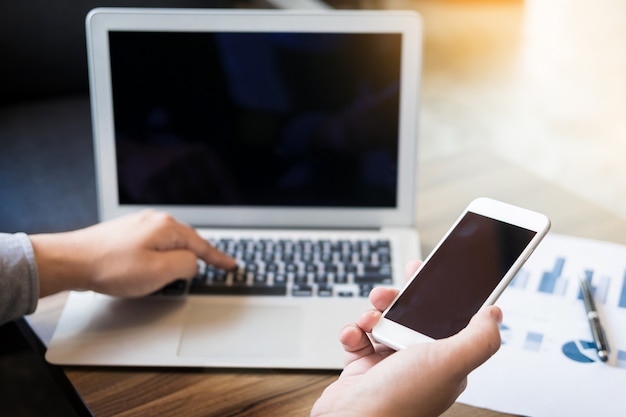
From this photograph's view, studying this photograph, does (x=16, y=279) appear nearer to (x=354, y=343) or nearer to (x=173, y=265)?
(x=173, y=265)

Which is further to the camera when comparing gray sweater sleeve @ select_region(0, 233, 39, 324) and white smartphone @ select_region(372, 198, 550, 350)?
gray sweater sleeve @ select_region(0, 233, 39, 324)

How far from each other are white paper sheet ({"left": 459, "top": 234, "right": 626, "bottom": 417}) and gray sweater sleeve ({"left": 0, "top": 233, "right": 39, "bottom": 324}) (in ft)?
1.47

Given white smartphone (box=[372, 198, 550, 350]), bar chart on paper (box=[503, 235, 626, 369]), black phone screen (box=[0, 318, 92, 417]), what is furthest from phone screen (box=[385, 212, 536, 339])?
black phone screen (box=[0, 318, 92, 417])

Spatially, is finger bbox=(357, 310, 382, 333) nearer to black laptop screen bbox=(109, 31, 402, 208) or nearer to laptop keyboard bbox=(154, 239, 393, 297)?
laptop keyboard bbox=(154, 239, 393, 297)

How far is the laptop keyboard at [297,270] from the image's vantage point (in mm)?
798

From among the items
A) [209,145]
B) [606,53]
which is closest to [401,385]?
[209,145]

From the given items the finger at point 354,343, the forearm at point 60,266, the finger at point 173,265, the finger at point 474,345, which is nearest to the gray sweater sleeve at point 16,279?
the forearm at point 60,266

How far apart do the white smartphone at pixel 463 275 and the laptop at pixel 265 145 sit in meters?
0.14

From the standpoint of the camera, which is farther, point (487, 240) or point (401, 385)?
point (487, 240)

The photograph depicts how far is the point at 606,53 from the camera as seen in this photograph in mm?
1736

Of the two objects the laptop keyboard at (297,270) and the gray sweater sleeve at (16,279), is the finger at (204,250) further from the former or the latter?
the gray sweater sleeve at (16,279)

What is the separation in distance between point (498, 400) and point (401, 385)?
149mm

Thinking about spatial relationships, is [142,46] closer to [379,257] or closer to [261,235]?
[261,235]

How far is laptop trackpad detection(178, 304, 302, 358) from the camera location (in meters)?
0.72
